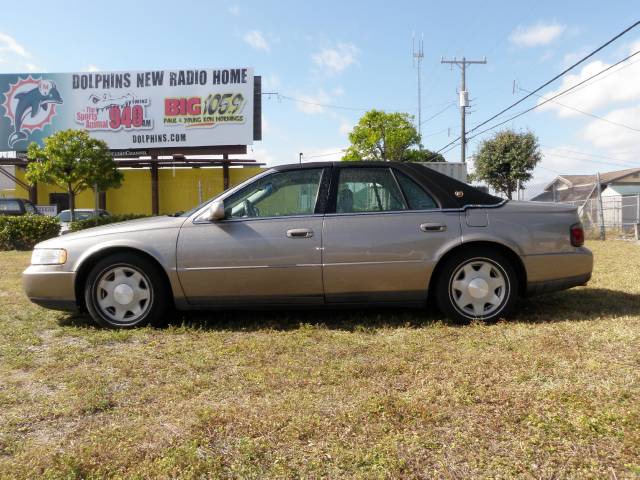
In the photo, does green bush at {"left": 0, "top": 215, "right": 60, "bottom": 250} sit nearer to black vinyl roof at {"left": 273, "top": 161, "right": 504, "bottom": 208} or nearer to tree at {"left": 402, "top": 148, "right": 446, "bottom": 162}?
black vinyl roof at {"left": 273, "top": 161, "right": 504, "bottom": 208}

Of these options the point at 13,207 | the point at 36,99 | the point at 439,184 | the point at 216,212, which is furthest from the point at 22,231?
the point at 439,184

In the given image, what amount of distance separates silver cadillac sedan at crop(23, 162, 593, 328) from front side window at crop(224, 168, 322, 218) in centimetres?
1

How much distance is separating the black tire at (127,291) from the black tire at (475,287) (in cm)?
238

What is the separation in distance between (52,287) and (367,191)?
283 cm

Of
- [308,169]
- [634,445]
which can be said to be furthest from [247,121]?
[634,445]

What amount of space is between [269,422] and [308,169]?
244cm

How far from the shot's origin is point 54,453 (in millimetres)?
2033

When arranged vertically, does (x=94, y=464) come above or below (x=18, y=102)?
below

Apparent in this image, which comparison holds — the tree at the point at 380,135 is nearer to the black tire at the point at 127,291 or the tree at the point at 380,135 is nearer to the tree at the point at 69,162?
the tree at the point at 69,162

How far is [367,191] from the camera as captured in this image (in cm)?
409

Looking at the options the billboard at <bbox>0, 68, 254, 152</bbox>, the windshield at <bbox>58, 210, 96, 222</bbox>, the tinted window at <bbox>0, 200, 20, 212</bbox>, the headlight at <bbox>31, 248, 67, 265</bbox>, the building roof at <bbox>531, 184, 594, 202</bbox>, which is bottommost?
the headlight at <bbox>31, 248, 67, 265</bbox>

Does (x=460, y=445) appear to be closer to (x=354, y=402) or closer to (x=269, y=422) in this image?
(x=354, y=402)

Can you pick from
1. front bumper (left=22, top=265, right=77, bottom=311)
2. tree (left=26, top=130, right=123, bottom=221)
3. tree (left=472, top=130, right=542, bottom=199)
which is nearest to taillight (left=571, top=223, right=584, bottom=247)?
front bumper (left=22, top=265, right=77, bottom=311)

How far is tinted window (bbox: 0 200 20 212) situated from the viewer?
1494 centimetres
